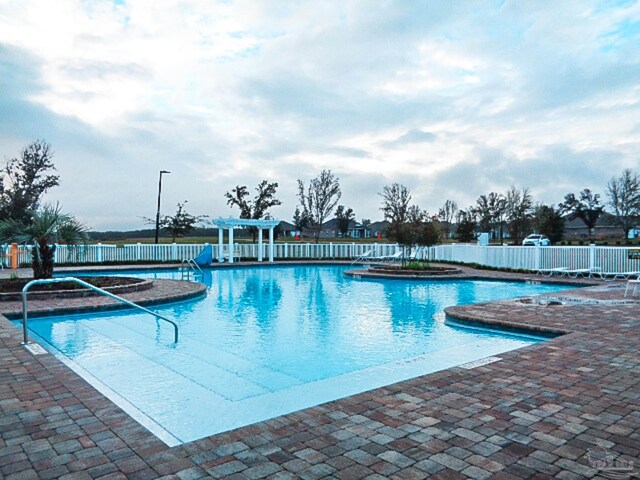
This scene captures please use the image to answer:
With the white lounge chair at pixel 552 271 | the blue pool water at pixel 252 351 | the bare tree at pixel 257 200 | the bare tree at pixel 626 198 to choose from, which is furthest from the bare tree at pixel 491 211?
the blue pool water at pixel 252 351

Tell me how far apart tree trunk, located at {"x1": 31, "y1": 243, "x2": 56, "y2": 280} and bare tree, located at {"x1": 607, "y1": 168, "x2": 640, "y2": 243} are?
1735 inches

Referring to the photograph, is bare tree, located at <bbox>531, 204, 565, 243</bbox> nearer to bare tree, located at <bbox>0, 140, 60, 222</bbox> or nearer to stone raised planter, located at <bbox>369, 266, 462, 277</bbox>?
stone raised planter, located at <bbox>369, 266, 462, 277</bbox>

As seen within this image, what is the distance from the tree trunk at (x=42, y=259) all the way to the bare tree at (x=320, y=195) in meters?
25.7

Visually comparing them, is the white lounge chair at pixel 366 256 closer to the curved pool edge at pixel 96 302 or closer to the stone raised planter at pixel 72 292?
the curved pool edge at pixel 96 302

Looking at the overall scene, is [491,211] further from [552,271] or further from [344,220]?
[552,271]

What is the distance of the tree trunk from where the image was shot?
34.0ft

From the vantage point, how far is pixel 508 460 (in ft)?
8.81

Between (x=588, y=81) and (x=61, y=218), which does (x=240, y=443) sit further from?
(x=588, y=81)

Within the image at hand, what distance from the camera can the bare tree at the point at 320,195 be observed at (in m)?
35.7

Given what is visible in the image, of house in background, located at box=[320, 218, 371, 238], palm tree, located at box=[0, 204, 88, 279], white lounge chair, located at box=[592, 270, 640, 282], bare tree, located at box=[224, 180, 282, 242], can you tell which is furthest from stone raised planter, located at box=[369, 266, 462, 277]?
house in background, located at box=[320, 218, 371, 238]

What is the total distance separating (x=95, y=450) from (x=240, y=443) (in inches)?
34.6

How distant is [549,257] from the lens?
17516 mm

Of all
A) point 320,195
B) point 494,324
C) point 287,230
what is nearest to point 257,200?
point 320,195

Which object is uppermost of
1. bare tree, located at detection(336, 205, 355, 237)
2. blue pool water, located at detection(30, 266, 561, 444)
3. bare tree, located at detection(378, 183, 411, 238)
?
bare tree, located at detection(378, 183, 411, 238)
